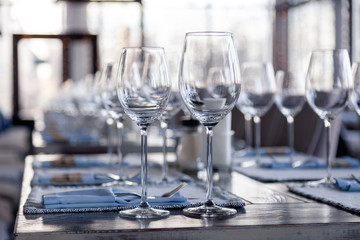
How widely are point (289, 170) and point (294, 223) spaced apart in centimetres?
68

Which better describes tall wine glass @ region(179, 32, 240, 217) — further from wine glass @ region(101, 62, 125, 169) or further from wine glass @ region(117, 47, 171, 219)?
wine glass @ region(101, 62, 125, 169)

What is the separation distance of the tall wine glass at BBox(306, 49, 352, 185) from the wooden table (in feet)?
0.99

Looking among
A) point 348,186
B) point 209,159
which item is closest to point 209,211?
point 209,159

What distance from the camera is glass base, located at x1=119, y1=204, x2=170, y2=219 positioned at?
979mm

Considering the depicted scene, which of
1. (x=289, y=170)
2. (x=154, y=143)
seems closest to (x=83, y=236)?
(x=289, y=170)

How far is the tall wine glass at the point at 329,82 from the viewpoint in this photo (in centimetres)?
129

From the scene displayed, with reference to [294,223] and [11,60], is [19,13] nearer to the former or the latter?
[11,60]

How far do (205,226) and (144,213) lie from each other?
0.12m

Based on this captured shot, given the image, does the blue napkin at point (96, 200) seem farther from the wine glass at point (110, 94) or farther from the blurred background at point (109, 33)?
the blurred background at point (109, 33)

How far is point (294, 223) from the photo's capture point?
3.10 ft

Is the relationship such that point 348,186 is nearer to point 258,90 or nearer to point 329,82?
point 329,82

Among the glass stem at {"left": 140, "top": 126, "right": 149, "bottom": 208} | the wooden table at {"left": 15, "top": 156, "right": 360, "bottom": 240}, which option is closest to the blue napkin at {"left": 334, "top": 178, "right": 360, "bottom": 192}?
the wooden table at {"left": 15, "top": 156, "right": 360, "bottom": 240}

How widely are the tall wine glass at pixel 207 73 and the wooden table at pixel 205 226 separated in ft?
0.31

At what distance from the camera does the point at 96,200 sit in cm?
106
